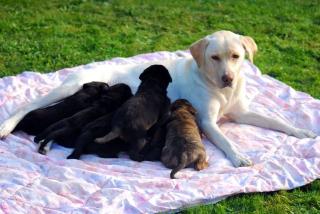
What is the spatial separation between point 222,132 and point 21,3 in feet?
21.5

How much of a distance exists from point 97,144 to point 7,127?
46.0 inches

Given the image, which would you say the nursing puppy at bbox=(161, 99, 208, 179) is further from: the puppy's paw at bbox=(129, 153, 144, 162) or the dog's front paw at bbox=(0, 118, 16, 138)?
the dog's front paw at bbox=(0, 118, 16, 138)

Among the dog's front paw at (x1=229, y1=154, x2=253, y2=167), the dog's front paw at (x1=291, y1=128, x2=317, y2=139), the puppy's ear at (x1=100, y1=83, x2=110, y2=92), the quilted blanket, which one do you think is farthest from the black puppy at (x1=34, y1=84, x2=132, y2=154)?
the dog's front paw at (x1=291, y1=128, x2=317, y2=139)

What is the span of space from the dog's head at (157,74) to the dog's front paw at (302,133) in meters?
1.57

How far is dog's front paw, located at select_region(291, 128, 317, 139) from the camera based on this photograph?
22.6ft

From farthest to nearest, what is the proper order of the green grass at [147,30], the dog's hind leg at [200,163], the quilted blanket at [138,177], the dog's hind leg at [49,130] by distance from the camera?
the green grass at [147,30] < the dog's hind leg at [49,130] < the dog's hind leg at [200,163] < the quilted blanket at [138,177]

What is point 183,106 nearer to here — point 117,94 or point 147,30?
point 117,94

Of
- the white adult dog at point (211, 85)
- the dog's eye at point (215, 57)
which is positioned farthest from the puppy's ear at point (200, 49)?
the dog's eye at point (215, 57)

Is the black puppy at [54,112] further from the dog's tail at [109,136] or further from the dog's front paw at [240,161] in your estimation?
the dog's front paw at [240,161]

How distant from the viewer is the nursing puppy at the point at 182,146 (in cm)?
579

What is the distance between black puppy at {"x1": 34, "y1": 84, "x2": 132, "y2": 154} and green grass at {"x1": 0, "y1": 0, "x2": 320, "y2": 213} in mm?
2626

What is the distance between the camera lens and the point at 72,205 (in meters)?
5.30

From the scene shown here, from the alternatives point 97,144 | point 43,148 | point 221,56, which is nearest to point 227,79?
point 221,56

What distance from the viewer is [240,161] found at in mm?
6156
